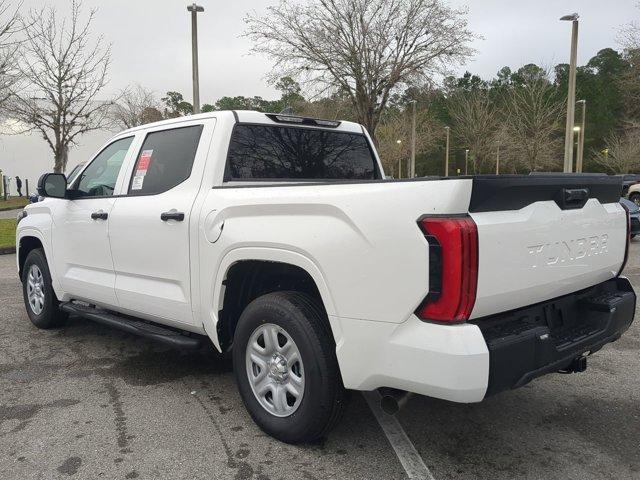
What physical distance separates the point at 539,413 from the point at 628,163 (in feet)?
157

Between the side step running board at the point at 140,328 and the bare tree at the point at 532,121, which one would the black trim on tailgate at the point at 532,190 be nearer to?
the side step running board at the point at 140,328

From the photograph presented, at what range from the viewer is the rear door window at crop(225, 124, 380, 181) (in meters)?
3.73

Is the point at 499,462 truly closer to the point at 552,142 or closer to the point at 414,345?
the point at 414,345

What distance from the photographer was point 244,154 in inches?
147

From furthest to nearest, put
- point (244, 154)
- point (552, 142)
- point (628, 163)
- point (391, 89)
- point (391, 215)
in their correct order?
point (628, 163), point (552, 142), point (391, 89), point (244, 154), point (391, 215)

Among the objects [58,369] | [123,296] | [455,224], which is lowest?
[58,369]

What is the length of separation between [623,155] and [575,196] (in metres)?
48.4

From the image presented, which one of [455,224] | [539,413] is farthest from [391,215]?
[539,413]

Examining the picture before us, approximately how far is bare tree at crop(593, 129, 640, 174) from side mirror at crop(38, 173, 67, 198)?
1712 inches

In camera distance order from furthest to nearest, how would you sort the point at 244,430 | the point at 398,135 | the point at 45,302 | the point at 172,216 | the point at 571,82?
the point at 398,135
the point at 571,82
the point at 45,302
the point at 172,216
the point at 244,430

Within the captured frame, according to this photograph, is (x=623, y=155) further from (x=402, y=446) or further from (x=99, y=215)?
(x=402, y=446)

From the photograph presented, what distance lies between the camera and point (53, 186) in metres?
4.61

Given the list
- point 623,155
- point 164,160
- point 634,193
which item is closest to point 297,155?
point 164,160

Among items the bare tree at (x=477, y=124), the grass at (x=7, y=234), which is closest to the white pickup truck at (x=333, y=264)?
the grass at (x=7, y=234)
